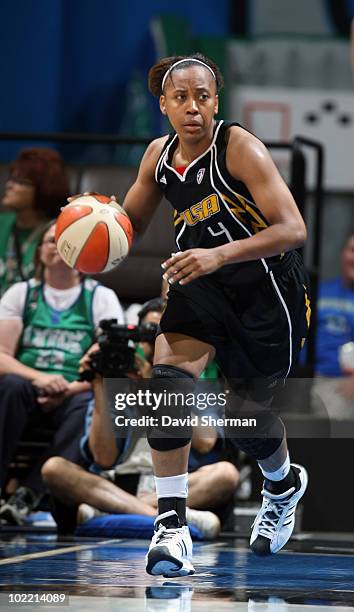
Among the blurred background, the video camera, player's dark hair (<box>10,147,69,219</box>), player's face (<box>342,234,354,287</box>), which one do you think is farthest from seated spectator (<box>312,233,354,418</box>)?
the video camera

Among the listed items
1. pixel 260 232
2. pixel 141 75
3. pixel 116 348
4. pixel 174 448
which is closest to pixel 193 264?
pixel 260 232

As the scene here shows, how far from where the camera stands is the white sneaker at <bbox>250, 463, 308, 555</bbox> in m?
3.78

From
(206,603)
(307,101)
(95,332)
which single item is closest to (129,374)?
Answer: (95,332)

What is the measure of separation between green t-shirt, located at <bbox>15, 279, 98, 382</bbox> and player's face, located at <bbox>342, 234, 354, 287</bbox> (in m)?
2.41

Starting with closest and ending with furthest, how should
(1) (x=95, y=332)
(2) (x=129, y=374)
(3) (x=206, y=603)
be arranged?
(3) (x=206, y=603)
(2) (x=129, y=374)
(1) (x=95, y=332)

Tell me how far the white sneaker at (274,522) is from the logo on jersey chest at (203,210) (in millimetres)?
970

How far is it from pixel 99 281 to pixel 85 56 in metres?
4.80

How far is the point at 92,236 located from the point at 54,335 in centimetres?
200

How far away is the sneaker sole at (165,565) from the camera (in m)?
3.21

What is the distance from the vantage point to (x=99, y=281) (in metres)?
6.20

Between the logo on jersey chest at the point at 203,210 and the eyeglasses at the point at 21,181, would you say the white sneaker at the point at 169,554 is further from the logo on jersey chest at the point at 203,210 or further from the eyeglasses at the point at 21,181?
the eyeglasses at the point at 21,181

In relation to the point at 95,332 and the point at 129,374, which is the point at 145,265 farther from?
the point at 129,374

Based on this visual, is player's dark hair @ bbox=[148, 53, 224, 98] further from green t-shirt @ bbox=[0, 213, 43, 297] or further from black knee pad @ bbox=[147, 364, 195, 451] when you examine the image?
green t-shirt @ bbox=[0, 213, 43, 297]

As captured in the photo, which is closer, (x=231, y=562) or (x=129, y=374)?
(x=231, y=562)
